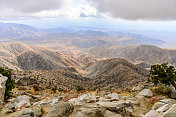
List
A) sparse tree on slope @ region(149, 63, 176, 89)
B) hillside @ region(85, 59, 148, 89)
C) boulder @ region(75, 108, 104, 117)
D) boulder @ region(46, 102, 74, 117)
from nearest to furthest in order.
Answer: boulder @ region(75, 108, 104, 117), boulder @ region(46, 102, 74, 117), sparse tree on slope @ region(149, 63, 176, 89), hillside @ region(85, 59, 148, 89)

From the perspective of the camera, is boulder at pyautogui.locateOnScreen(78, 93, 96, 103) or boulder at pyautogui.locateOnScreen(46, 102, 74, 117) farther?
boulder at pyautogui.locateOnScreen(78, 93, 96, 103)

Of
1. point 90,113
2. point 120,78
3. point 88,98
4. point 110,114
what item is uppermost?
point 90,113

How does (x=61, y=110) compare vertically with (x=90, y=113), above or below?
below

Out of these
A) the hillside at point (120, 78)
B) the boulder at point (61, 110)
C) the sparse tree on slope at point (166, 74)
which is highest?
the sparse tree on slope at point (166, 74)

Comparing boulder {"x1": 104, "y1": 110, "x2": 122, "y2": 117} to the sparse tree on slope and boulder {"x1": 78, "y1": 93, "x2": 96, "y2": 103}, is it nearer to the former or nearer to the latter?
boulder {"x1": 78, "y1": 93, "x2": 96, "y2": 103}

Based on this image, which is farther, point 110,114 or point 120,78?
point 120,78

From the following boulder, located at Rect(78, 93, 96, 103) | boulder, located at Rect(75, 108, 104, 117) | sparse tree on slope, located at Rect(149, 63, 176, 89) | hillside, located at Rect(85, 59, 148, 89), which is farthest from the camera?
hillside, located at Rect(85, 59, 148, 89)

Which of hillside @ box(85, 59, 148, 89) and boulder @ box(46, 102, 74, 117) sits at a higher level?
boulder @ box(46, 102, 74, 117)

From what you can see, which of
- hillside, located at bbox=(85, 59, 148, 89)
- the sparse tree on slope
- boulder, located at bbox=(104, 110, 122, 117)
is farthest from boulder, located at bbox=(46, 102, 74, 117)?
hillside, located at bbox=(85, 59, 148, 89)

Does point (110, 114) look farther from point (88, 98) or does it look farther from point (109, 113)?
point (88, 98)

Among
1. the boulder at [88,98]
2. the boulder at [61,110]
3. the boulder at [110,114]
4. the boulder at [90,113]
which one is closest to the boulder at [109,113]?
the boulder at [110,114]

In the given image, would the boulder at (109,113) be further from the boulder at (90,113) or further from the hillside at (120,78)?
the hillside at (120,78)

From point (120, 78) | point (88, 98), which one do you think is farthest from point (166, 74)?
point (120, 78)
